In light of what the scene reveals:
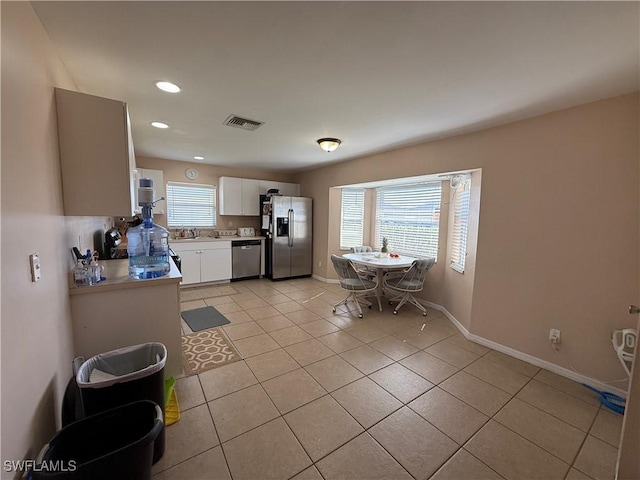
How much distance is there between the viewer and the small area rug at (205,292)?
441 centimetres

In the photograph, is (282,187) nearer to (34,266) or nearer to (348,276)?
(348,276)

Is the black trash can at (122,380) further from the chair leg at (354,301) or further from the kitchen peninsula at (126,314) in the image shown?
the chair leg at (354,301)

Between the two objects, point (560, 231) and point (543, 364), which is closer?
point (560, 231)

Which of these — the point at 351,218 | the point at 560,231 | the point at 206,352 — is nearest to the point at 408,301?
the point at 351,218

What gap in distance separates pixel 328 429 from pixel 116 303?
5.84ft

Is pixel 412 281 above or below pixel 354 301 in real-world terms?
above

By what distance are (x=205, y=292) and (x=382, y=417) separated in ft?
12.5

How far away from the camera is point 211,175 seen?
5.50 metres

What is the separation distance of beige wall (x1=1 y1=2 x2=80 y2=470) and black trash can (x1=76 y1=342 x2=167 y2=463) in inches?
5.7

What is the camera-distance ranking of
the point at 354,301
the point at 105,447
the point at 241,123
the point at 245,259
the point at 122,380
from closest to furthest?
the point at 105,447 < the point at 122,380 < the point at 241,123 < the point at 354,301 < the point at 245,259

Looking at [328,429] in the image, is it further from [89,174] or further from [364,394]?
[89,174]

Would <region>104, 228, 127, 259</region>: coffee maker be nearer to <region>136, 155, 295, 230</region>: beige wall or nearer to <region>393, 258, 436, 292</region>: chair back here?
<region>136, 155, 295, 230</region>: beige wall

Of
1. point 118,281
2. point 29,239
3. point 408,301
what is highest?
point 29,239

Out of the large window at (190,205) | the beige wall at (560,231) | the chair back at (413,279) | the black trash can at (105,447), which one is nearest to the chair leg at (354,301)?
the chair back at (413,279)
